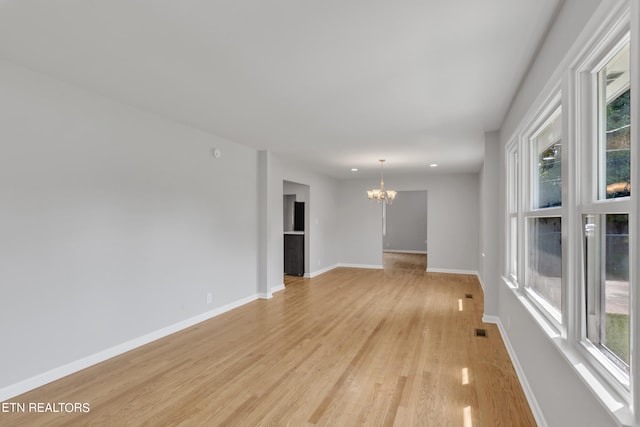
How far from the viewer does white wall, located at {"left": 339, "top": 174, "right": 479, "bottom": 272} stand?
26.0 feet

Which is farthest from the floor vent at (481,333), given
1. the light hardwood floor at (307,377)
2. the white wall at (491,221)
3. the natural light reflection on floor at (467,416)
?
the natural light reflection on floor at (467,416)

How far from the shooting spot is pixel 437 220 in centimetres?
820

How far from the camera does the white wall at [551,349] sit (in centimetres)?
141

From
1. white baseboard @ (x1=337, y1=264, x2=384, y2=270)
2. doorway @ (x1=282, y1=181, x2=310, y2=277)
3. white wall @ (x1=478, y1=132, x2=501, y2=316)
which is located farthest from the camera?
white baseboard @ (x1=337, y1=264, x2=384, y2=270)

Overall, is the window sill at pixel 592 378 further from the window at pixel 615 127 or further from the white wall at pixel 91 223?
the white wall at pixel 91 223

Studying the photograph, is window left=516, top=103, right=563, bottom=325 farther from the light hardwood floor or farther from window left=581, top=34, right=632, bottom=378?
the light hardwood floor

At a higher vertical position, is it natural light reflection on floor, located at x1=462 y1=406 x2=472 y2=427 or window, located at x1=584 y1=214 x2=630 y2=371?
window, located at x1=584 y1=214 x2=630 y2=371

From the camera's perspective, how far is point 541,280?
2.60 meters

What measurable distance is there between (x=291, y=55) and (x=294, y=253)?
5762mm

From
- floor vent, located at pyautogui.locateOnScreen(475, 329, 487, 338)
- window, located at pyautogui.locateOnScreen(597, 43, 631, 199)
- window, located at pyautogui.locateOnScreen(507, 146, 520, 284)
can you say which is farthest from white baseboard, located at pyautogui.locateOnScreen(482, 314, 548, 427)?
window, located at pyautogui.locateOnScreen(597, 43, 631, 199)

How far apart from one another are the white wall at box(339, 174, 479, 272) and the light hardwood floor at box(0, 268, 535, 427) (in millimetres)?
3588

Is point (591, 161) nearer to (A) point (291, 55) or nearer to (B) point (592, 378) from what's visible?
(B) point (592, 378)

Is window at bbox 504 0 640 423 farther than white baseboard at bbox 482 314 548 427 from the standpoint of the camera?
No

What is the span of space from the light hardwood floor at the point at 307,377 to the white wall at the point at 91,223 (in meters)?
0.37
